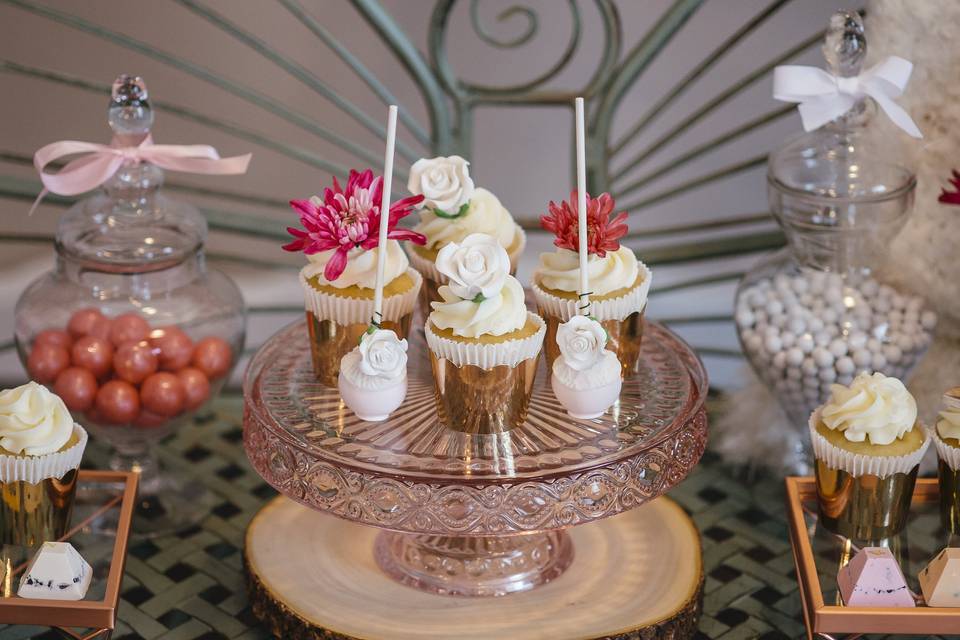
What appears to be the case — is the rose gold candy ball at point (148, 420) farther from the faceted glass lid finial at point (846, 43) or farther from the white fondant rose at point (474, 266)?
the faceted glass lid finial at point (846, 43)

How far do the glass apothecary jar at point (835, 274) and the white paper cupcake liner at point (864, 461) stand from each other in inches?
8.0

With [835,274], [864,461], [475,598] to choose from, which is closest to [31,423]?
[475,598]

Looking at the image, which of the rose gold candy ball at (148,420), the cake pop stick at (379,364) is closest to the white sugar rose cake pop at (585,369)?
the cake pop stick at (379,364)

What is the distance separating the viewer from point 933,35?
119 cm

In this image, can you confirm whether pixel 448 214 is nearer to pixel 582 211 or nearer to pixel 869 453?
pixel 582 211

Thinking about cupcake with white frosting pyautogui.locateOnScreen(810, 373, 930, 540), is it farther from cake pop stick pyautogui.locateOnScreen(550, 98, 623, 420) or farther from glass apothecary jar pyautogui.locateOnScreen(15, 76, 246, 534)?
glass apothecary jar pyautogui.locateOnScreen(15, 76, 246, 534)

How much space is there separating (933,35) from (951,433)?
1.39 feet

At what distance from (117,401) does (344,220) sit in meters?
0.35

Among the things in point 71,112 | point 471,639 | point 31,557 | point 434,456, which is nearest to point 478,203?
point 434,456

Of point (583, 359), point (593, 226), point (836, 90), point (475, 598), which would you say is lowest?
point (475, 598)

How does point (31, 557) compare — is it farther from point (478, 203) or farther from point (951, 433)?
point (951, 433)

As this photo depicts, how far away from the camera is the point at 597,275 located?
105cm

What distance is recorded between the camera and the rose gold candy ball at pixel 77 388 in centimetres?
119

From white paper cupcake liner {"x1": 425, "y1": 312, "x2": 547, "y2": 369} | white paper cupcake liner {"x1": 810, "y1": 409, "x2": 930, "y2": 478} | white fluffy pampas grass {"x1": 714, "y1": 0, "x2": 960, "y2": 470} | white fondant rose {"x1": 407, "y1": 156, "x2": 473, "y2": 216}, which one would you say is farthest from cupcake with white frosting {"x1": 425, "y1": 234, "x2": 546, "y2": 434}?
white fluffy pampas grass {"x1": 714, "y1": 0, "x2": 960, "y2": 470}
